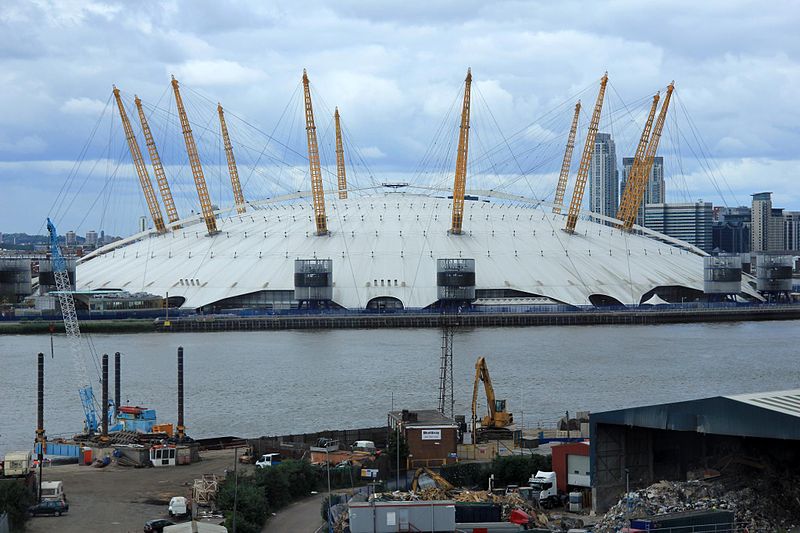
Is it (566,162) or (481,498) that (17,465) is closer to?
(481,498)

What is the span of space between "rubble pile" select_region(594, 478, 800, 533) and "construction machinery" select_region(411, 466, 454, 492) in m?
3.14

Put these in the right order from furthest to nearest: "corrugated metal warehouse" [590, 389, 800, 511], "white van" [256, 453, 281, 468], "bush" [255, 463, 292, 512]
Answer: "white van" [256, 453, 281, 468] < "bush" [255, 463, 292, 512] < "corrugated metal warehouse" [590, 389, 800, 511]

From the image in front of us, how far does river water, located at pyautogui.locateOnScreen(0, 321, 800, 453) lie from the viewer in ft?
103

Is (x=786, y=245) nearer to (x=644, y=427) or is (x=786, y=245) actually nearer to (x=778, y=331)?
(x=778, y=331)

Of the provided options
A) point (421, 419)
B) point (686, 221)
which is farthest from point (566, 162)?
point (686, 221)

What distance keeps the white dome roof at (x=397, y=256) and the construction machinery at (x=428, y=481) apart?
3911cm

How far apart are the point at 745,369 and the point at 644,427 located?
23.2 metres

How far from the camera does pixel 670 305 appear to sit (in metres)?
62.3

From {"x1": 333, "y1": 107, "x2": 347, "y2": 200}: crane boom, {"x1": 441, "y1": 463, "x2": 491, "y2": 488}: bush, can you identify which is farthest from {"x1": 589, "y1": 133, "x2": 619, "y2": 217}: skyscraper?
{"x1": 441, "y1": 463, "x2": 491, "y2": 488}: bush

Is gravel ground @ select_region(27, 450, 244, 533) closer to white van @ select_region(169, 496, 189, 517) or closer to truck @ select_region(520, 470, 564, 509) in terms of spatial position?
white van @ select_region(169, 496, 189, 517)

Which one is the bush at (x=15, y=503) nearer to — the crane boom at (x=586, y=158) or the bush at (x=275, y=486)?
the bush at (x=275, y=486)

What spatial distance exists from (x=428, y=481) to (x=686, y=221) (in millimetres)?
157845

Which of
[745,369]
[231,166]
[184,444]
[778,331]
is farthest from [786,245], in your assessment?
[184,444]

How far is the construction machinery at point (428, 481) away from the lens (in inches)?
744
